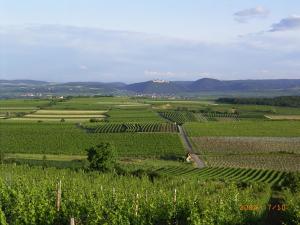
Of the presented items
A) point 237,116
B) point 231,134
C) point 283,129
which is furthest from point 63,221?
point 237,116

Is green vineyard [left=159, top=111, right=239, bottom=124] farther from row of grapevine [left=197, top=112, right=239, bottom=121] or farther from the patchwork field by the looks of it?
the patchwork field

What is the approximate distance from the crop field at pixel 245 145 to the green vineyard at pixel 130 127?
31.9ft

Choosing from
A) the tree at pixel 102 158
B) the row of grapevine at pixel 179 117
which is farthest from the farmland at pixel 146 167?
the tree at pixel 102 158

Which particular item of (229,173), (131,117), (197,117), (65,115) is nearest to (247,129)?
(197,117)

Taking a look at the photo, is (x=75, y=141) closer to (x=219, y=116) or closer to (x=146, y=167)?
(x=146, y=167)

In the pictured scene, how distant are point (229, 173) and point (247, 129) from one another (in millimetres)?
36094

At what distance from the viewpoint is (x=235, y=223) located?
16984mm

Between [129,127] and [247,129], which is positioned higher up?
[129,127]

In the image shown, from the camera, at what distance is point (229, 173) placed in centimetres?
4775

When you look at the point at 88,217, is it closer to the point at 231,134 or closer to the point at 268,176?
the point at 268,176

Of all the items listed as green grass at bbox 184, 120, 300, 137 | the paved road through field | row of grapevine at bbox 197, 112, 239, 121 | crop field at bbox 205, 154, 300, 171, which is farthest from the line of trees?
crop field at bbox 205, 154, 300, 171

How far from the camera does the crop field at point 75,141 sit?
63344mm

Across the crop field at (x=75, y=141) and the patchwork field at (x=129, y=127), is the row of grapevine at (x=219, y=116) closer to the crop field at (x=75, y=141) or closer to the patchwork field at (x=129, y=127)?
the patchwork field at (x=129, y=127)

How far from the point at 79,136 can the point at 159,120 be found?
2701 centimetres
